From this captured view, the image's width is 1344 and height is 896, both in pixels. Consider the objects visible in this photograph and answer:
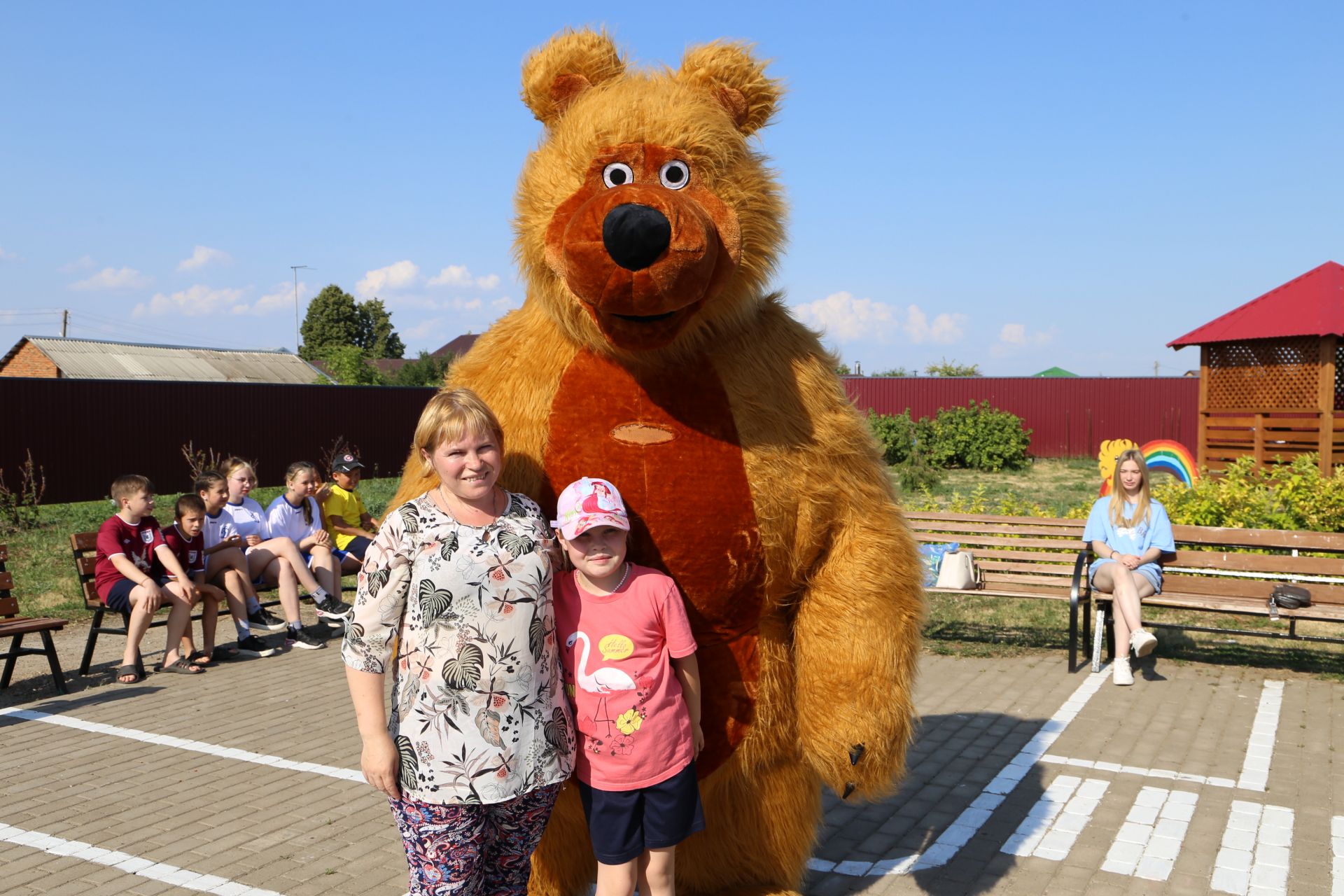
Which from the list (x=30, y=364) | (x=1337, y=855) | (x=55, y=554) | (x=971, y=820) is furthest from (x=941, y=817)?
(x=30, y=364)

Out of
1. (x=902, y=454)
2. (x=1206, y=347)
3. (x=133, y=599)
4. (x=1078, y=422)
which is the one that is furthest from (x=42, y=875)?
(x=1078, y=422)

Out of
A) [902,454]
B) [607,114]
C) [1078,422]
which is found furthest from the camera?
[1078,422]

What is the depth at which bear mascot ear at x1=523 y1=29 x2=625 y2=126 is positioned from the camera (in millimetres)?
2885

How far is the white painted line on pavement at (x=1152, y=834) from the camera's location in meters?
3.82

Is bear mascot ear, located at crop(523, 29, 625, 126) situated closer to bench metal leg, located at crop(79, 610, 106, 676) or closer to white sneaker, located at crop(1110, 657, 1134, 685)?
white sneaker, located at crop(1110, 657, 1134, 685)

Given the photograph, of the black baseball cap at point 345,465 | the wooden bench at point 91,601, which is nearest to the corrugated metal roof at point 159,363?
the black baseball cap at point 345,465

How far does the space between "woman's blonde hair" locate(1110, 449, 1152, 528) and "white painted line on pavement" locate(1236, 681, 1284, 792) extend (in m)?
1.28

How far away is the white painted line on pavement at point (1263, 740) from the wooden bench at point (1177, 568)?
1.20 ft

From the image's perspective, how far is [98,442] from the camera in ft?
55.2

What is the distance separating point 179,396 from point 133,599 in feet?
43.3

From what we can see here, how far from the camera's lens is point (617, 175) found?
2596 millimetres

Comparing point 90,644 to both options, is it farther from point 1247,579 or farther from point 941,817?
point 1247,579

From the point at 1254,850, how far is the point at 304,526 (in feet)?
22.1

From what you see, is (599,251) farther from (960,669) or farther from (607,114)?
(960,669)
